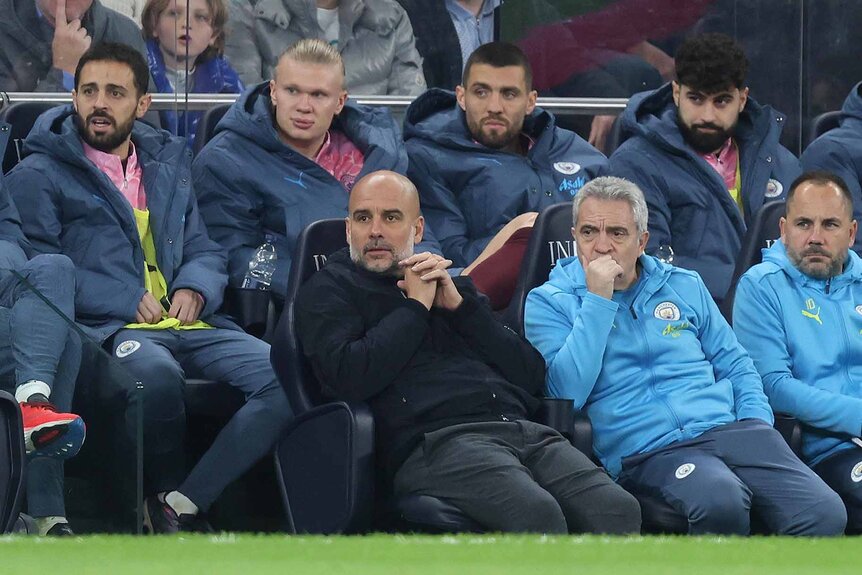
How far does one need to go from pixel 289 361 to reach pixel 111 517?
101 centimetres

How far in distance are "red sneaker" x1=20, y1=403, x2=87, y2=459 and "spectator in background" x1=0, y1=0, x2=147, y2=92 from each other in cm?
287

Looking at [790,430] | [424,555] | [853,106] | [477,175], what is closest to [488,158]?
[477,175]

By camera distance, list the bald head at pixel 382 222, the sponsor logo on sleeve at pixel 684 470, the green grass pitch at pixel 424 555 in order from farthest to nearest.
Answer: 1. the bald head at pixel 382 222
2. the sponsor logo on sleeve at pixel 684 470
3. the green grass pitch at pixel 424 555

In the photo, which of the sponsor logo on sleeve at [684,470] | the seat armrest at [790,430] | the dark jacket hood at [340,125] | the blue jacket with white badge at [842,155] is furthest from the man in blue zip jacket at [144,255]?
the blue jacket with white badge at [842,155]

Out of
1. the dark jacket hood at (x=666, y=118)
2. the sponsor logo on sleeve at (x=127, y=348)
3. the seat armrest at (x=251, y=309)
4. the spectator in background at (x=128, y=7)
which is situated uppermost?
Result: the spectator in background at (x=128, y=7)

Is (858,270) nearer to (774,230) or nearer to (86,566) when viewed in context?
(774,230)

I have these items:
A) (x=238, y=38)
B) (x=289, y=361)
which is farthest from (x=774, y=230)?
(x=238, y=38)

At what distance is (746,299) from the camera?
641cm

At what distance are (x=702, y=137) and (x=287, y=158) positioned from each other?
1.76m

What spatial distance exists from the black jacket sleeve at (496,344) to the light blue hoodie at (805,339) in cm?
93

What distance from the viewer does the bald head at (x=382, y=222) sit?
→ 5.90 meters

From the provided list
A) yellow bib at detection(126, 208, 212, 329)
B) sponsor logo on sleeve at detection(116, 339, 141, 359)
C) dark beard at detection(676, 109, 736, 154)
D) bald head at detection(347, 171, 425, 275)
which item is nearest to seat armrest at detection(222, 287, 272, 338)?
yellow bib at detection(126, 208, 212, 329)

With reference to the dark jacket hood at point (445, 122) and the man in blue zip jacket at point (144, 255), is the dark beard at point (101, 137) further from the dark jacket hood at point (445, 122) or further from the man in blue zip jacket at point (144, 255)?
the dark jacket hood at point (445, 122)

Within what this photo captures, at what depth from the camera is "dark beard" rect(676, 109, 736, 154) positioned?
7.61 m
